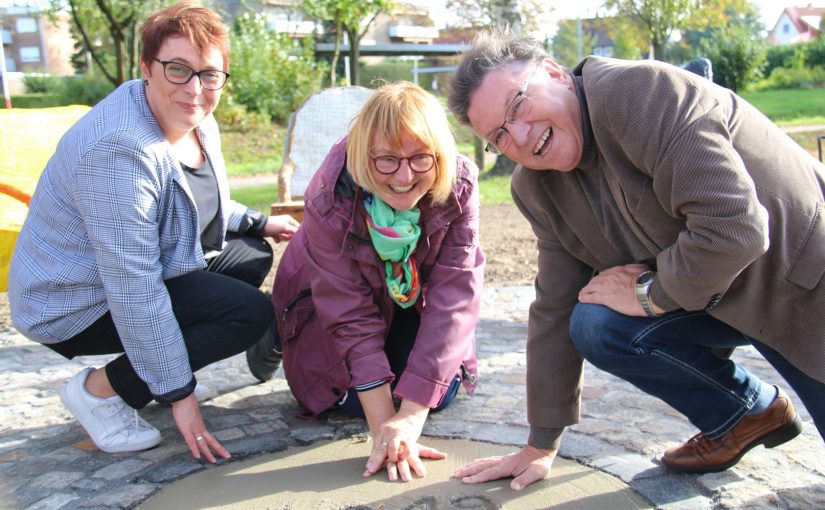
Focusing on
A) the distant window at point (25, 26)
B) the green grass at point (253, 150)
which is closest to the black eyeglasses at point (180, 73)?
the green grass at point (253, 150)

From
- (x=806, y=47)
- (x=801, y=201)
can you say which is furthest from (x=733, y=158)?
(x=806, y=47)

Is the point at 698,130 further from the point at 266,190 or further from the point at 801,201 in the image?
the point at 266,190

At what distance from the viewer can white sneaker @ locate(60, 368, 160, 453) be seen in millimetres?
2859

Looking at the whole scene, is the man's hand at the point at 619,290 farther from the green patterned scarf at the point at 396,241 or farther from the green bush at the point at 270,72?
the green bush at the point at 270,72

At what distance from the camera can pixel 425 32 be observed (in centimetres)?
3622

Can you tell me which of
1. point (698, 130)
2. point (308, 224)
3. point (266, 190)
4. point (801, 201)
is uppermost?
point (698, 130)

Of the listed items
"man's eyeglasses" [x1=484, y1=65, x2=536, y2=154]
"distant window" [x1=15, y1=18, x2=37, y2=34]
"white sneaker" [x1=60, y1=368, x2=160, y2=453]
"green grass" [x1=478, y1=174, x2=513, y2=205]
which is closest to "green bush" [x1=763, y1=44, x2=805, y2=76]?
"green grass" [x1=478, y1=174, x2=513, y2=205]

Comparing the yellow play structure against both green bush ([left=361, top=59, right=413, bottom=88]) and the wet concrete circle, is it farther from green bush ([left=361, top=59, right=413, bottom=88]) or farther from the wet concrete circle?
green bush ([left=361, top=59, right=413, bottom=88])

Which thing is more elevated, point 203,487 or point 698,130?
point 698,130

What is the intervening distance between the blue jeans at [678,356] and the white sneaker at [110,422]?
154cm

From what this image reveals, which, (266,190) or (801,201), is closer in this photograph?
(801,201)

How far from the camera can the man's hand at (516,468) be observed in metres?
2.49

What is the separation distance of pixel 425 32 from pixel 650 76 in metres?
35.4

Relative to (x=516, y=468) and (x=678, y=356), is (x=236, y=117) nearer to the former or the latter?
(x=516, y=468)
